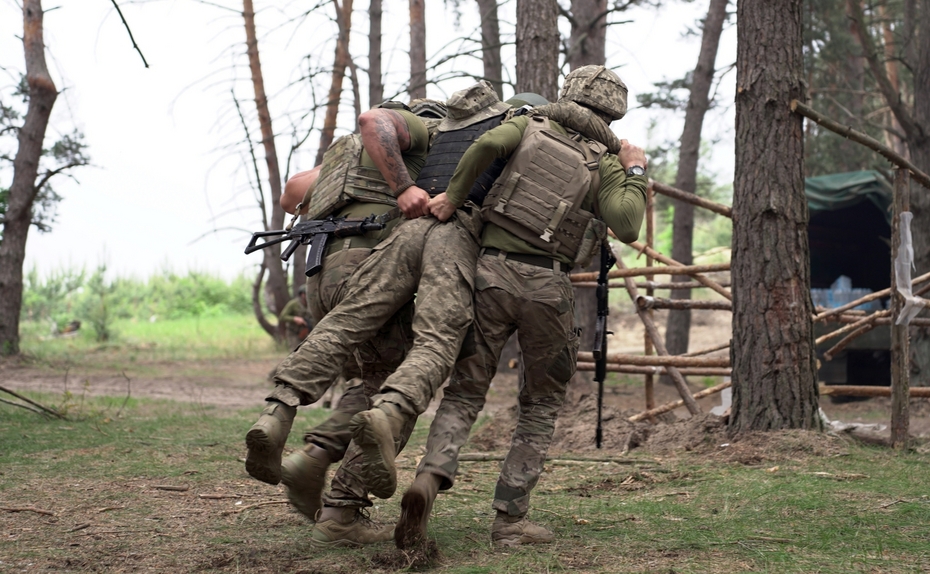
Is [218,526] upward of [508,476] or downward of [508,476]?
downward

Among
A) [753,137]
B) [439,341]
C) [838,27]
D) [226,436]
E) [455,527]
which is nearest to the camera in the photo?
[439,341]

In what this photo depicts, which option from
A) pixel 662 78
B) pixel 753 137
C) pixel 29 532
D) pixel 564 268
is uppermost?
pixel 662 78

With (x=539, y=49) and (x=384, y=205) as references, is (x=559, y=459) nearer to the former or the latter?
(x=384, y=205)

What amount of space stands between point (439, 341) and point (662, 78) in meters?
15.5

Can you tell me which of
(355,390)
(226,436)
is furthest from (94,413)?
(355,390)

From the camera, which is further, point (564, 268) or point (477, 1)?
point (477, 1)

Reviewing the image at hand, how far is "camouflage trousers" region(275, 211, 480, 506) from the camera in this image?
3268 mm

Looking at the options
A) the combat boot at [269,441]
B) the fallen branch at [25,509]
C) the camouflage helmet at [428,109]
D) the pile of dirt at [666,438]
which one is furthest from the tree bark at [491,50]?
the combat boot at [269,441]

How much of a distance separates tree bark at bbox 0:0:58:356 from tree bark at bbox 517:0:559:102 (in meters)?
9.16

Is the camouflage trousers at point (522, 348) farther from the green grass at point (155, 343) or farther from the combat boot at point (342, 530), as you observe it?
the green grass at point (155, 343)

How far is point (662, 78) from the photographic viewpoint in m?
17.6

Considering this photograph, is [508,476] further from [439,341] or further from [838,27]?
[838,27]

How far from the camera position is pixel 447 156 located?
3.75 m

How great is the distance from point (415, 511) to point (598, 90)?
1.98m
